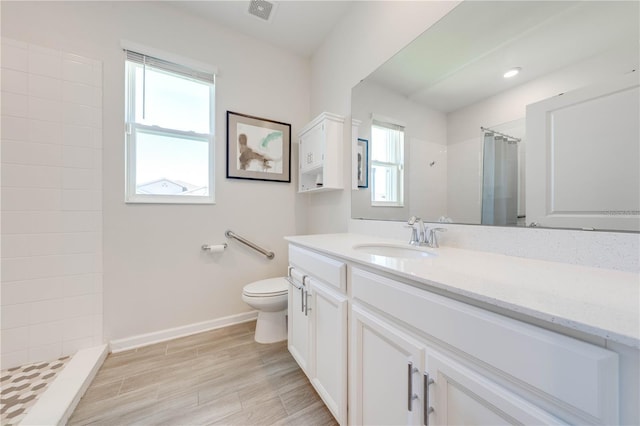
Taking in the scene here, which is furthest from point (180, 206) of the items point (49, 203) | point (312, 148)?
point (312, 148)

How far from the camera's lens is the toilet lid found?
167 cm

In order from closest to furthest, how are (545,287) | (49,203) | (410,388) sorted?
1. (545,287)
2. (410,388)
3. (49,203)

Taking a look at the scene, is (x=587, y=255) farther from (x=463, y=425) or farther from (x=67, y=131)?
(x=67, y=131)

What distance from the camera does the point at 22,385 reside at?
1.24m

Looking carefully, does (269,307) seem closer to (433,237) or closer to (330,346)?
(330,346)

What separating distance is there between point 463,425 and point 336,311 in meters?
0.53

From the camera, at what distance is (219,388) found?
50.5 inches

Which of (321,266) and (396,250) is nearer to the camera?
(321,266)

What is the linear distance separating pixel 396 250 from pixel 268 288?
1036mm

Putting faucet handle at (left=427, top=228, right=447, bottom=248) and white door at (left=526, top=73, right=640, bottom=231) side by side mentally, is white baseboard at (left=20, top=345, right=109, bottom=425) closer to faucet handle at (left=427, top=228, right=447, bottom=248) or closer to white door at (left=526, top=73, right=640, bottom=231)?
faucet handle at (left=427, top=228, right=447, bottom=248)

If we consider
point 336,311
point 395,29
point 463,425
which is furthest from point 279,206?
point 463,425

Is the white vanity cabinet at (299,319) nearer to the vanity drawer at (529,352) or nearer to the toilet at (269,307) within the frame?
the toilet at (269,307)

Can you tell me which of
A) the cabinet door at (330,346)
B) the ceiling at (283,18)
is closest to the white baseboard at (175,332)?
the cabinet door at (330,346)

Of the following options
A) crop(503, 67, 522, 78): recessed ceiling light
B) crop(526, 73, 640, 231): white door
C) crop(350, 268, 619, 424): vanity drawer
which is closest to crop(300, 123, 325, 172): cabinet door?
crop(503, 67, 522, 78): recessed ceiling light
